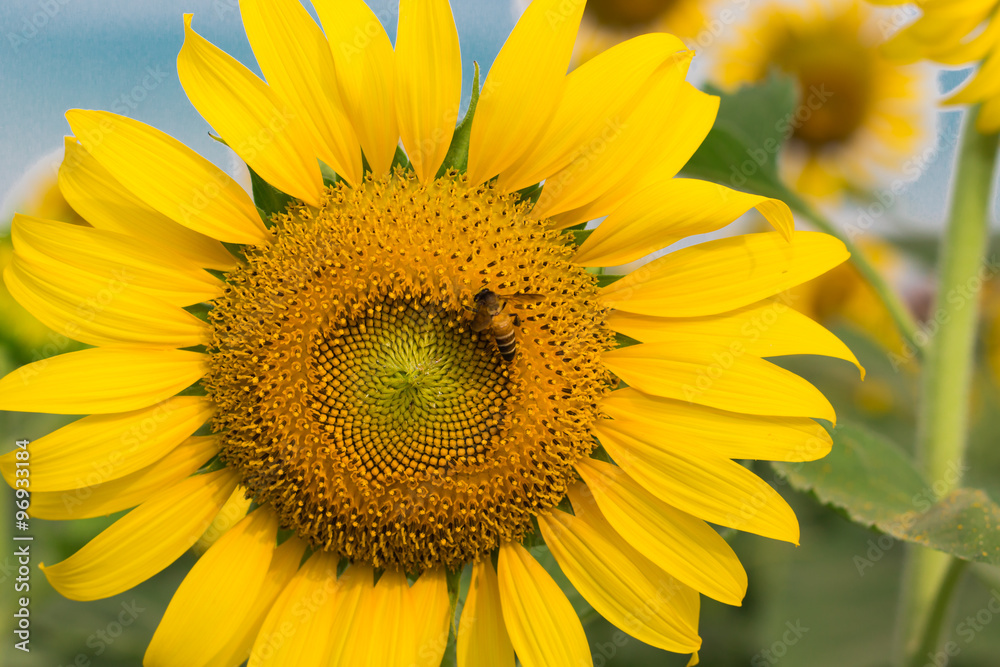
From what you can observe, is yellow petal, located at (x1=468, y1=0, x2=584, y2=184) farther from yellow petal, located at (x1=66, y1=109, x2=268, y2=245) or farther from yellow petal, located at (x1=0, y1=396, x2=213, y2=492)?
yellow petal, located at (x1=0, y1=396, x2=213, y2=492)

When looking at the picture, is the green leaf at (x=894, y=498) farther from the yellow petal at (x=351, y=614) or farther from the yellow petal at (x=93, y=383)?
the yellow petal at (x=93, y=383)

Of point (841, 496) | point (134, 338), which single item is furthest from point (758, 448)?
point (134, 338)

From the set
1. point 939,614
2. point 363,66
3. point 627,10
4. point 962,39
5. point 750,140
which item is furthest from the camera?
point 627,10

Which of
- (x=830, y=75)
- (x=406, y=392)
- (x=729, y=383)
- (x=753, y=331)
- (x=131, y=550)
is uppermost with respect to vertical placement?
(x=830, y=75)

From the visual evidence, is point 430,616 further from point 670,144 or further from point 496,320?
point 670,144

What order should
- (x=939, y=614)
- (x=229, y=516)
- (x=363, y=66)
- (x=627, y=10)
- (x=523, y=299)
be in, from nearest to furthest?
1. (x=363, y=66)
2. (x=523, y=299)
3. (x=229, y=516)
4. (x=939, y=614)
5. (x=627, y=10)

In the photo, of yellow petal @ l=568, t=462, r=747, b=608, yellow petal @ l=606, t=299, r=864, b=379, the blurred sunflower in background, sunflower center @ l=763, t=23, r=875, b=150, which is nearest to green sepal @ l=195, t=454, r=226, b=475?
yellow petal @ l=568, t=462, r=747, b=608

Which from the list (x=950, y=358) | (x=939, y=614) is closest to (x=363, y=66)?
(x=950, y=358)

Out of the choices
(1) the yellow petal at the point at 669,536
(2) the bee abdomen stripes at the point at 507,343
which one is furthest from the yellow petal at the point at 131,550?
(1) the yellow petal at the point at 669,536
